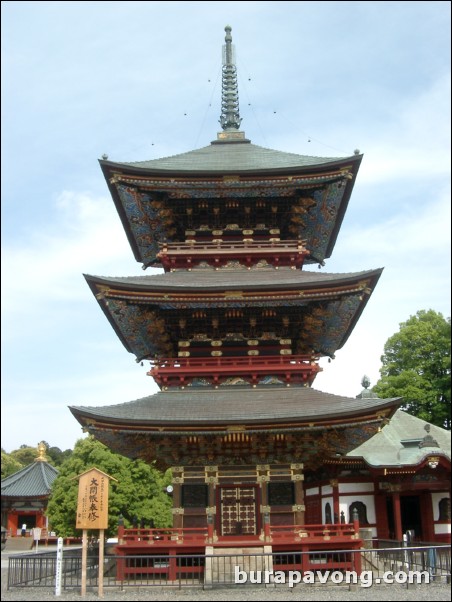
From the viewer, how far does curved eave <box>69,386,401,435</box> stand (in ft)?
72.8

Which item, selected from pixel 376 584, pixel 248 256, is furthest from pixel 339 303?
pixel 376 584

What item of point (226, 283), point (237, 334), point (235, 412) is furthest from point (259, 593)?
point (226, 283)

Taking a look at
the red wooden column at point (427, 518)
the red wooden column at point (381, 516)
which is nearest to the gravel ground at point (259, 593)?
the red wooden column at point (381, 516)

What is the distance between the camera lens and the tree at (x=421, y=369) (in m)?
52.8

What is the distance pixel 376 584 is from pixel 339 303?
10.5 metres

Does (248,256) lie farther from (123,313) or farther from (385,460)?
(385,460)

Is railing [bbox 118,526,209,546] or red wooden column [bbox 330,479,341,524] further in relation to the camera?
red wooden column [bbox 330,479,341,524]

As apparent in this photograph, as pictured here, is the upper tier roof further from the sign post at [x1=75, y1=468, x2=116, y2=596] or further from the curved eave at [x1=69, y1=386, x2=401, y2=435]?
the sign post at [x1=75, y1=468, x2=116, y2=596]

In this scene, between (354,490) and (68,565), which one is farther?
(354,490)

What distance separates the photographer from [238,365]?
83.1 ft

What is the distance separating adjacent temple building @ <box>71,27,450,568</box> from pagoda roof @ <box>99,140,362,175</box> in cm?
10

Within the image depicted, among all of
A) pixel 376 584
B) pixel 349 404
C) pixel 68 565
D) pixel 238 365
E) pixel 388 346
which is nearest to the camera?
pixel 376 584

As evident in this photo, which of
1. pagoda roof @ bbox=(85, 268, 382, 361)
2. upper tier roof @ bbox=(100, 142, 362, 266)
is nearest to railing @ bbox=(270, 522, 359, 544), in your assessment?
pagoda roof @ bbox=(85, 268, 382, 361)

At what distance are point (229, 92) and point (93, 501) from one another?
81.8 feet
